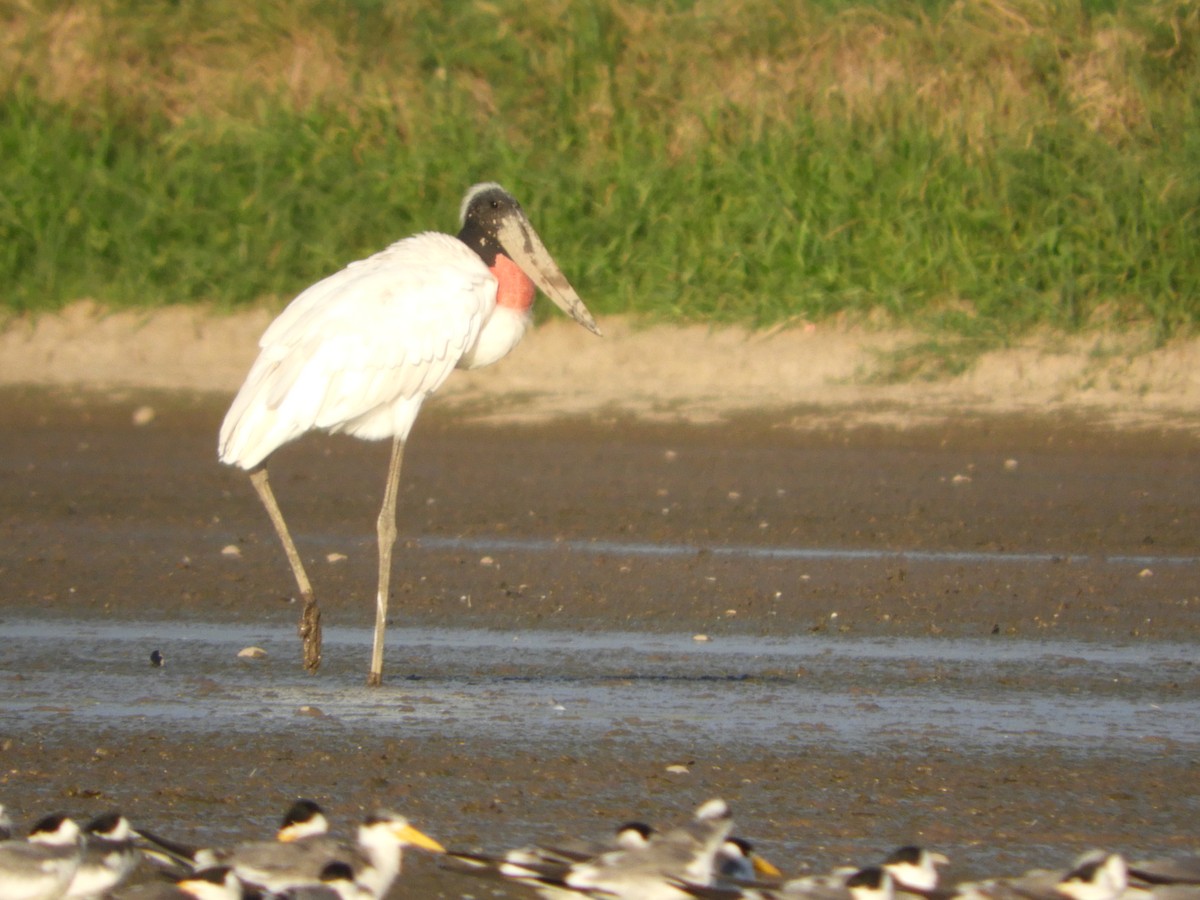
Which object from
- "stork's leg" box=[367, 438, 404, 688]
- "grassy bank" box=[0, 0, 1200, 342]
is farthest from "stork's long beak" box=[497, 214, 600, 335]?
"grassy bank" box=[0, 0, 1200, 342]

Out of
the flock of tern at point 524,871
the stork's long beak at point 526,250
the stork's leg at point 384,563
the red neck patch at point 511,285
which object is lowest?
the flock of tern at point 524,871

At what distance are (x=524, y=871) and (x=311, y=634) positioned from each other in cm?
254

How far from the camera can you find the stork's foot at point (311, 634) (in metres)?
6.44

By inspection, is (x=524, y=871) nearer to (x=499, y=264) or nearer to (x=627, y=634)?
(x=627, y=634)

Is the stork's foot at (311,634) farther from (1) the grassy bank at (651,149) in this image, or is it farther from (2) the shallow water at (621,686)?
(1) the grassy bank at (651,149)

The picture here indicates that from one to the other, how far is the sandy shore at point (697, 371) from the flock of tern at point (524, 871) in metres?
7.83

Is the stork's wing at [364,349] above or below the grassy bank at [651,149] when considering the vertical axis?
below

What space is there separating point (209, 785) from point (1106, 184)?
9305 millimetres

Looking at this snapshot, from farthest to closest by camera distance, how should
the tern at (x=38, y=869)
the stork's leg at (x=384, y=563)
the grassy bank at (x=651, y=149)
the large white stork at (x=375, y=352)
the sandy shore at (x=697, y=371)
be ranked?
the grassy bank at (x=651, y=149) < the sandy shore at (x=697, y=371) < the large white stork at (x=375, y=352) < the stork's leg at (x=384, y=563) < the tern at (x=38, y=869)

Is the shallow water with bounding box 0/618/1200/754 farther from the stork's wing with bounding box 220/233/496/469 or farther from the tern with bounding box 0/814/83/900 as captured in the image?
the tern with bounding box 0/814/83/900

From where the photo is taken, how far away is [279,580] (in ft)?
27.1

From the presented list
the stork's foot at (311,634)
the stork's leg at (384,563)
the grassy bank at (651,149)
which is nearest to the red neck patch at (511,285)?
the stork's leg at (384,563)

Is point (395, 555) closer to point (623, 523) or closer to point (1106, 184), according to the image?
point (623, 523)

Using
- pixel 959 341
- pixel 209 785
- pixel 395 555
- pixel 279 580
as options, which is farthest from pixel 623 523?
pixel 209 785
